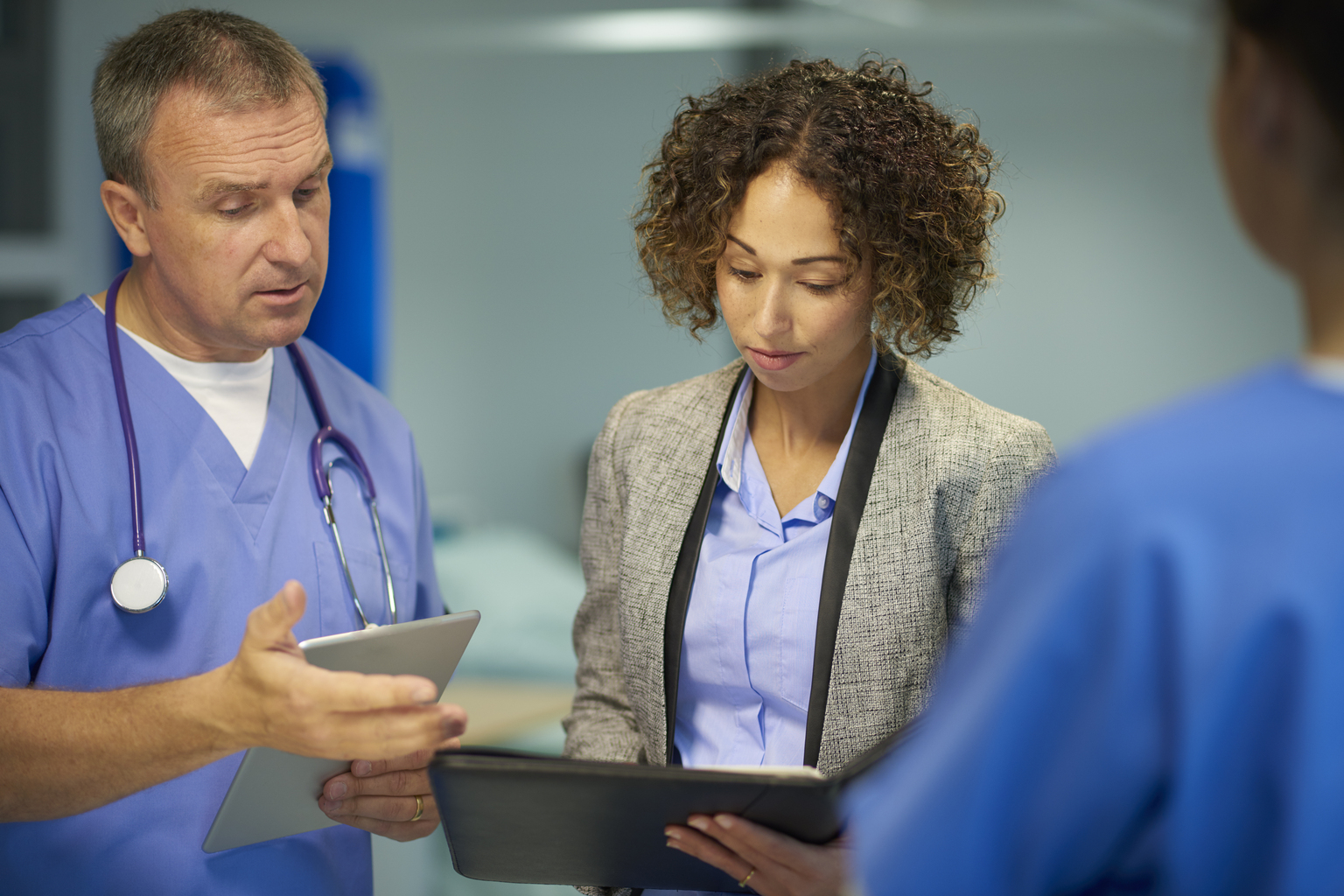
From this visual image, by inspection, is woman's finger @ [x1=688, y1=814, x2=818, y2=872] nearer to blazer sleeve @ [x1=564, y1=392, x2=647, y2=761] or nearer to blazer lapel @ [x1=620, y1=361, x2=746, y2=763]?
blazer lapel @ [x1=620, y1=361, x2=746, y2=763]

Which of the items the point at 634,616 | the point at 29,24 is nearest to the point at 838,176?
the point at 634,616

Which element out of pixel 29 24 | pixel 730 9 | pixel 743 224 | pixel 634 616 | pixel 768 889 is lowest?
pixel 768 889

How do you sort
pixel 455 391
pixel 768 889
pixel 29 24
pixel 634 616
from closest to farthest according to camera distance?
pixel 768 889 < pixel 634 616 < pixel 29 24 < pixel 455 391

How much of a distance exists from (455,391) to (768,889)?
3343 mm

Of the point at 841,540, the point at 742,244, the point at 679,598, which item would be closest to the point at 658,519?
the point at 679,598

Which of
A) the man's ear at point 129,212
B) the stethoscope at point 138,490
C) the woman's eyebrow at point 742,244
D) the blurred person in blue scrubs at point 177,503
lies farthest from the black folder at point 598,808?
the man's ear at point 129,212

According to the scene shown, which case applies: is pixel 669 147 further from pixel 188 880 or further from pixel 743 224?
pixel 188 880

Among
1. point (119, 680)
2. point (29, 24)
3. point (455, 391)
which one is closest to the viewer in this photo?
point (119, 680)

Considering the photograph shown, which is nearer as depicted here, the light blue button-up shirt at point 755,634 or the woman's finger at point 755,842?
the woman's finger at point 755,842

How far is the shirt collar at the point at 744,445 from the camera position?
123 centimetres

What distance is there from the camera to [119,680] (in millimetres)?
1112

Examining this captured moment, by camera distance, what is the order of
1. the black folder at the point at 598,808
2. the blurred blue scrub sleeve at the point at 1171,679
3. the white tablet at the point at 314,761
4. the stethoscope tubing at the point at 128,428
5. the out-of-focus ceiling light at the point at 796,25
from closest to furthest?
the blurred blue scrub sleeve at the point at 1171,679 → the black folder at the point at 598,808 → the white tablet at the point at 314,761 → the stethoscope tubing at the point at 128,428 → the out-of-focus ceiling light at the point at 796,25

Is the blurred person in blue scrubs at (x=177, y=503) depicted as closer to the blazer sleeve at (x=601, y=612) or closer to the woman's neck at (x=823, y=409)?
the blazer sleeve at (x=601, y=612)

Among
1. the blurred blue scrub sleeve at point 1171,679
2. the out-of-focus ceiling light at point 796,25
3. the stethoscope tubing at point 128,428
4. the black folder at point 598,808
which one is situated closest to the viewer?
the blurred blue scrub sleeve at point 1171,679
